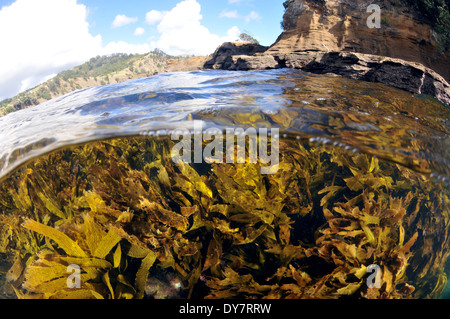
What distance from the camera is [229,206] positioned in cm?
240

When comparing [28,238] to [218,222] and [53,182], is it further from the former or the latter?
[218,222]

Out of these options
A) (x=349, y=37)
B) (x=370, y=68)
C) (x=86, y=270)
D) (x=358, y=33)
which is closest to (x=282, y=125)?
(x=86, y=270)

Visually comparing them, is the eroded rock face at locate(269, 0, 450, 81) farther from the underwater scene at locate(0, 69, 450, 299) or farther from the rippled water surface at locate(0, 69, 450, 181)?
the underwater scene at locate(0, 69, 450, 299)

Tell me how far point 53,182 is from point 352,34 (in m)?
16.1

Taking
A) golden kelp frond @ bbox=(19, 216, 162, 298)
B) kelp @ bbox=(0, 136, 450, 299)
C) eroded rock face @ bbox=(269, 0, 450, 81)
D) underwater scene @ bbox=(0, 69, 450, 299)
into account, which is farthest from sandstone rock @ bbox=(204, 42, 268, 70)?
golden kelp frond @ bbox=(19, 216, 162, 298)

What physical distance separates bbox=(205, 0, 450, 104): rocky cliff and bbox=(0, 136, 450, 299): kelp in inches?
311

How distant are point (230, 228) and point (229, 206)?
0.67 ft

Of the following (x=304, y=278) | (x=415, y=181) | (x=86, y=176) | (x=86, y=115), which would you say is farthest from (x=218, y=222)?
(x=86, y=115)

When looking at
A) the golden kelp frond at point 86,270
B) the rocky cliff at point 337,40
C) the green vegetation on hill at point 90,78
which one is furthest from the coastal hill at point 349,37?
the green vegetation on hill at point 90,78

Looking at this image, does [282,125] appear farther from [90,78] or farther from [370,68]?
[90,78]

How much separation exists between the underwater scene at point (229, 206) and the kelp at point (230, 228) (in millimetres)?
12

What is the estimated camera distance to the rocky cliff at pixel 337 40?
1133 centimetres

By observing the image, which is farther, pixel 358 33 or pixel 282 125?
pixel 358 33

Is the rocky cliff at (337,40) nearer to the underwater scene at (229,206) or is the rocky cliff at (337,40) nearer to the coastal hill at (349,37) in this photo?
the coastal hill at (349,37)
